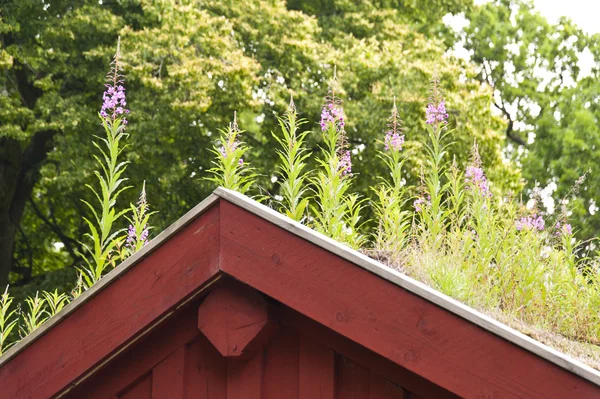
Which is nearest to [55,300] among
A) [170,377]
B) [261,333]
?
[170,377]

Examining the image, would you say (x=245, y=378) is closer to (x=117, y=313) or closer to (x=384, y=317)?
(x=117, y=313)

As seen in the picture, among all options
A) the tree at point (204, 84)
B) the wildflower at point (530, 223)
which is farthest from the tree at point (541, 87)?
the wildflower at point (530, 223)

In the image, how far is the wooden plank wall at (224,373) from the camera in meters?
2.82

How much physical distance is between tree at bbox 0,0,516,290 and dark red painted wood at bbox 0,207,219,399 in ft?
41.4

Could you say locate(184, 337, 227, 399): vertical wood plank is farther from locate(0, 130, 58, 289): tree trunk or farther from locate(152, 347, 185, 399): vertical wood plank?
locate(0, 130, 58, 289): tree trunk


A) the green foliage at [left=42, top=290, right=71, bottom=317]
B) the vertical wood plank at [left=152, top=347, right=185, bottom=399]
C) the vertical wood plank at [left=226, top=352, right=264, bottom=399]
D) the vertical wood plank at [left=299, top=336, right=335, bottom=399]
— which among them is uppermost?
the vertical wood plank at [left=299, top=336, right=335, bottom=399]

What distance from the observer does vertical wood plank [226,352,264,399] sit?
287cm

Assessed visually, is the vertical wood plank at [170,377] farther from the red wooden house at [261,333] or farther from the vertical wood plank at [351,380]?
the vertical wood plank at [351,380]

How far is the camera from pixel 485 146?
1747 cm

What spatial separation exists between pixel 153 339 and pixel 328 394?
686 mm

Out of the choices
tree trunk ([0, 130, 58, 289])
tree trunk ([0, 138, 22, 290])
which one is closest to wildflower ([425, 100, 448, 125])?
tree trunk ([0, 130, 58, 289])

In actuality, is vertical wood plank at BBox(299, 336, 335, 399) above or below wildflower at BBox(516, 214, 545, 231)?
above

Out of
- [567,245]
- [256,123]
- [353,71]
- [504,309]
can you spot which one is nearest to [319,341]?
[504,309]

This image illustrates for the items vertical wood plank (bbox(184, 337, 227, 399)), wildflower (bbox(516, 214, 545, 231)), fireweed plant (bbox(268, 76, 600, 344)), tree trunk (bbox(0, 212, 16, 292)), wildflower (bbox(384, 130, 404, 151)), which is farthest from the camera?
tree trunk (bbox(0, 212, 16, 292))
